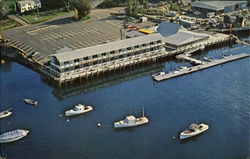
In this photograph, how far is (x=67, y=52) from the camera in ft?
302

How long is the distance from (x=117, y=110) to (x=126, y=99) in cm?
533

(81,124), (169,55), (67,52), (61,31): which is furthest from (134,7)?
(81,124)

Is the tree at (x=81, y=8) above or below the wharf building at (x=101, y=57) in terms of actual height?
above

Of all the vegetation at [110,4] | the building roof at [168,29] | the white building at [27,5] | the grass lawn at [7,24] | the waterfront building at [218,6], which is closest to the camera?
the building roof at [168,29]

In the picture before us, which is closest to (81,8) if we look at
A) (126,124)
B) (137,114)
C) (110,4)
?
(110,4)

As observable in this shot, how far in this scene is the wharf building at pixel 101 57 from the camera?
9081 centimetres

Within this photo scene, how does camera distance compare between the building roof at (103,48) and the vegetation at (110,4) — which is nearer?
the building roof at (103,48)

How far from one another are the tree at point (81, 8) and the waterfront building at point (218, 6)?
42.5 metres

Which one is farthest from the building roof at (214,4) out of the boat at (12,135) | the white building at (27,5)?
the boat at (12,135)

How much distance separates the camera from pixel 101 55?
9569cm

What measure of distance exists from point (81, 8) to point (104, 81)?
52965 mm

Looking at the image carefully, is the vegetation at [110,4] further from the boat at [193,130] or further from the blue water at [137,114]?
the boat at [193,130]

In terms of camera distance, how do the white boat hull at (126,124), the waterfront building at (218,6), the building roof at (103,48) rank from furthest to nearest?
the waterfront building at (218,6)
the building roof at (103,48)
the white boat hull at (126,124)

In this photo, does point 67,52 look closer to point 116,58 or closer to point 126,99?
point 116,58
